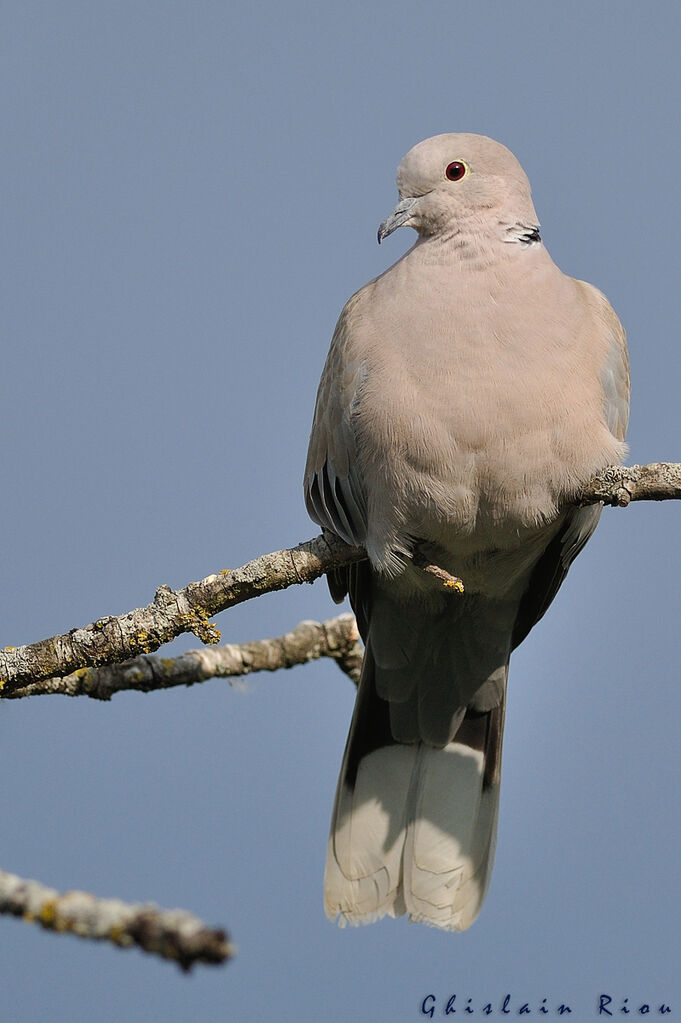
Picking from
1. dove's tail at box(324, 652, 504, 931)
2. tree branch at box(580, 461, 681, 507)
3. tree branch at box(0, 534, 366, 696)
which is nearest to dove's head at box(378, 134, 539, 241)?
tree branch at box(580, 461, 681, 507)

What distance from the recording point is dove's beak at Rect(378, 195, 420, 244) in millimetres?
4230

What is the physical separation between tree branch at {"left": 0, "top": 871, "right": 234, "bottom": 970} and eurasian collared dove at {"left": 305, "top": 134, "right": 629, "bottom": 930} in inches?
88.2

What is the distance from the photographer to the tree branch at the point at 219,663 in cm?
417

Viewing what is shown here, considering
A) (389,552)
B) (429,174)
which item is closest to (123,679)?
(389,552)

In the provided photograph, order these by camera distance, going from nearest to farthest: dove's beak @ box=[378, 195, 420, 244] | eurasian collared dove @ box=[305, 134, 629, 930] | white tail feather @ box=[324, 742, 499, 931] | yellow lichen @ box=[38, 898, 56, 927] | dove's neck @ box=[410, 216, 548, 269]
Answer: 1. yellow lichen @ box=[38, 898, 56, 927]
2. eurasian collared dove @ box=[305, 134, 629, 930]
3. dove's neck @ box=[410, 216, 548, 269]
4. dove's beak @ box=[378, 195, 420, 244]
5. white tail feather @ box=[324, 742, 499, 931]

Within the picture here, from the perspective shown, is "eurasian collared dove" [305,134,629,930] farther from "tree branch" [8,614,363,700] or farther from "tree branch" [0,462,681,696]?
"tree branch" [0,462,681,696]

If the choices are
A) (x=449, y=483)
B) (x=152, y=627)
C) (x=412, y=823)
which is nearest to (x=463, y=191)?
(x=449, y=483)

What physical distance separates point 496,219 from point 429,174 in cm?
30

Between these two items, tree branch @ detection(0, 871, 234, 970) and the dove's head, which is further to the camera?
the dove's head

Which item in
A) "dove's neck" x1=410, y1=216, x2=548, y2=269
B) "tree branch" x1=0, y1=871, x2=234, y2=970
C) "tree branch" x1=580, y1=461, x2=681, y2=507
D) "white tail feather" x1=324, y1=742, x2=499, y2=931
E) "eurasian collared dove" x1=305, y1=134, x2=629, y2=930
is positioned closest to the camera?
"tree branch" x1=0, y1=871, x2=234, y2=970

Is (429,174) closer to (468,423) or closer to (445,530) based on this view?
(468,423)

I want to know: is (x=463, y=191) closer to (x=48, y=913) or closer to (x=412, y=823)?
(x=412, y=823)

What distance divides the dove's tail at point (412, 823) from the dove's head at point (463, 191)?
183cm

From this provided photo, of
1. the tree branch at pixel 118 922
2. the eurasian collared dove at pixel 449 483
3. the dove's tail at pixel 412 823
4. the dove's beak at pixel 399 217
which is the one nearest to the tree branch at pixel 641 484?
the eurasian collared dove at pixel 449 483
